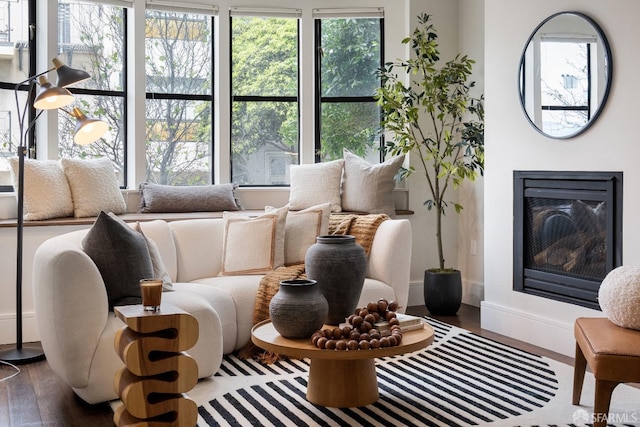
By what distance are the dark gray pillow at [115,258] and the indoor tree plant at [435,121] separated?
2463 millimetres

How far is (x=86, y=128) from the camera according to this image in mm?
4168

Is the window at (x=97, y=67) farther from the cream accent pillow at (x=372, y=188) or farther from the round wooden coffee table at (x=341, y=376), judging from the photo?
the round wooden coffee table at (x=341, y=376)

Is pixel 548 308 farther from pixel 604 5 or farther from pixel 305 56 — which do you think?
pixel 305 56

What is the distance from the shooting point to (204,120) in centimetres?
564

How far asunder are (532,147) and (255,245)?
179cm

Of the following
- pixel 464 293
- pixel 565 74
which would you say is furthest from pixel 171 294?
pixel 464 293

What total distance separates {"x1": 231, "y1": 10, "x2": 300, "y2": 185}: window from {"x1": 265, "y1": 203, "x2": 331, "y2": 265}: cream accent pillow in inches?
54.8

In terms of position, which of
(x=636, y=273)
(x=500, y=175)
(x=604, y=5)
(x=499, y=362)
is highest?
(x=604, y=5)

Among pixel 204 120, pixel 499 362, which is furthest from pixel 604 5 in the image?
pixel 204 120

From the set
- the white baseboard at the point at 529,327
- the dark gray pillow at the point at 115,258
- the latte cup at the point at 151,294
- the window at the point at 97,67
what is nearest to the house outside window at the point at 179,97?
the window at the point at 97,67

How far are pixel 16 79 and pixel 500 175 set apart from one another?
3397mm

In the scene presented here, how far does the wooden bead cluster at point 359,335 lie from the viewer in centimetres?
273

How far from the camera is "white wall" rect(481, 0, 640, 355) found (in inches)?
139

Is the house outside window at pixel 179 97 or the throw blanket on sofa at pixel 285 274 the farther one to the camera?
the house outside window at pixel 179 97
